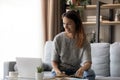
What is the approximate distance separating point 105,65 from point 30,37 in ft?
4.78

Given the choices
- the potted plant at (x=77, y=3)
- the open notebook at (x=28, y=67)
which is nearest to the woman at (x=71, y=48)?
the open notebook at (x=28, y=67)

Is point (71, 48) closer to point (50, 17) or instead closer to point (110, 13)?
point (50, 17)

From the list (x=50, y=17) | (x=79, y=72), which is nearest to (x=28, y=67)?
(x=79, y=72)

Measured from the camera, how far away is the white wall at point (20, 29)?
429 cm

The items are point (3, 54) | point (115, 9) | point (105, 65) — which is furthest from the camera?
point (115, 9)

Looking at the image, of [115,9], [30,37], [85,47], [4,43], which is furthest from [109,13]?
[85,47]

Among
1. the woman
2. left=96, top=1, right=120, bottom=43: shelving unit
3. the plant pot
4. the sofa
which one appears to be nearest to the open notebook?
the plant pot

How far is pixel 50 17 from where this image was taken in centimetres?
452

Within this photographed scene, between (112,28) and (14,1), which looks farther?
(112,28)

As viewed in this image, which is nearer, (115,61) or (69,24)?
(69,24)

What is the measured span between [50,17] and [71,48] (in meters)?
1.85

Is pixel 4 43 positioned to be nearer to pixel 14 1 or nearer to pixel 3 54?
pixel 3 54

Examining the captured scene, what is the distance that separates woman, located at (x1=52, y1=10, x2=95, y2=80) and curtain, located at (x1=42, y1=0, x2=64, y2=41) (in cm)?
173

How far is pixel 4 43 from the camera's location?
14.1ft
